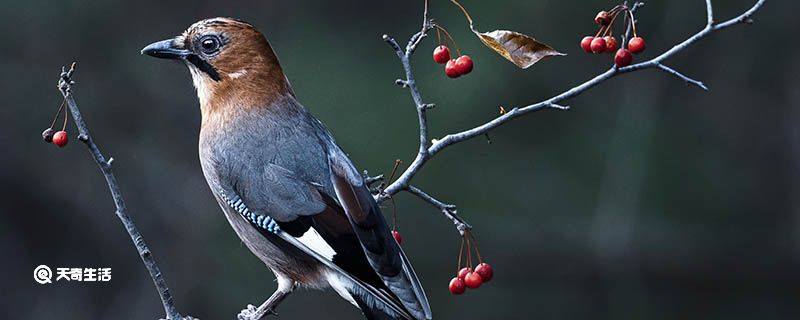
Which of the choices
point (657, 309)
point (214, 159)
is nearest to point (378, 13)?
point (657, 309)

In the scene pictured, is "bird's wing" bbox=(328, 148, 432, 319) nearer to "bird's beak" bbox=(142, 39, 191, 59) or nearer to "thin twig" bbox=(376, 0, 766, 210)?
"thin twig" bbox=(376, 0, 766, 210)

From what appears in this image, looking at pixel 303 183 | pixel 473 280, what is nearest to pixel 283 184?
pixel 303 183

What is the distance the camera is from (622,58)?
2365mm

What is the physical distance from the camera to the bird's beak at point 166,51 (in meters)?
2.62

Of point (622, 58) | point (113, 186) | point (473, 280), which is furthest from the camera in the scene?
point (473, 280)

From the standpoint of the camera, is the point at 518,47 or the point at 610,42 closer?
the point at 518,47

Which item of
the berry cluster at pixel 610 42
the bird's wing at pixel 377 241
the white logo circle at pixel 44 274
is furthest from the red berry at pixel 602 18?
the white logo circle at pixel 44 274

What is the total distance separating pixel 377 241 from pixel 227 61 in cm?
57

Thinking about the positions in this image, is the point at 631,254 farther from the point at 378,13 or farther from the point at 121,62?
the point at 121,62

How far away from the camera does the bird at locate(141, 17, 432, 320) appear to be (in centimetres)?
243

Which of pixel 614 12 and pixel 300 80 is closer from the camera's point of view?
pixel 614 12

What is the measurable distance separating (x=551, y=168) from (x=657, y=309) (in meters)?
0.96

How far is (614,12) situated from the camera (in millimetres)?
2533

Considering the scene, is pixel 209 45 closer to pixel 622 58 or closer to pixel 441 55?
pixel 441 55
